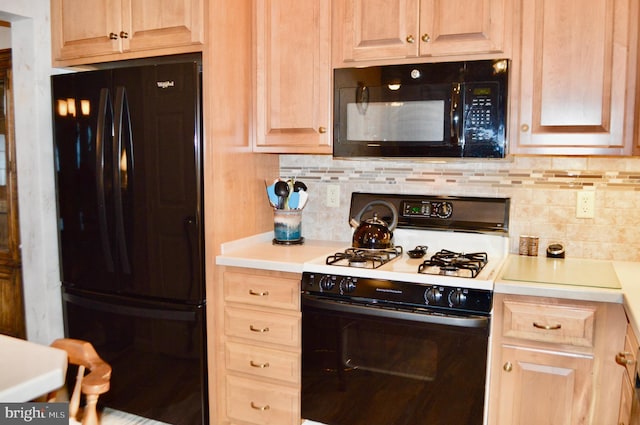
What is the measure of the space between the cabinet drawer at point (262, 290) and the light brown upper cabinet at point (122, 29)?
998mm

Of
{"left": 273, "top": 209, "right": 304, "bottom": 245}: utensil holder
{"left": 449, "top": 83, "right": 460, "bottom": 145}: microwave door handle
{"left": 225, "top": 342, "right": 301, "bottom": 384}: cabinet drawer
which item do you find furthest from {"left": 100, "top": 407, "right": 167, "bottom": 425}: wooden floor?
{"left": 449, "top": 83, "right": 460, "bottom": 145}: microwave door handle

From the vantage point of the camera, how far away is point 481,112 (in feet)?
6.86

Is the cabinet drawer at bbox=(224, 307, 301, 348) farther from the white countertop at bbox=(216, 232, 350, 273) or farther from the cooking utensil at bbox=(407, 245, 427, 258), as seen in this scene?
the cooking utensil at bbox=(407, 245, 427, 258)

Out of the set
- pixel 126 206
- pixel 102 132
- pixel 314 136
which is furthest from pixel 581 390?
pixel 102 132

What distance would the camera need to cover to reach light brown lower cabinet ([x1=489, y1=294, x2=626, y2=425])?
5.91ft

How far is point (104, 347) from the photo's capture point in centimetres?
257

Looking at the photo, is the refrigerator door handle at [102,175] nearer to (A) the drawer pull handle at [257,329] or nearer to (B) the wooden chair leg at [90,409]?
(A) the drawer pull handle at [257,329]

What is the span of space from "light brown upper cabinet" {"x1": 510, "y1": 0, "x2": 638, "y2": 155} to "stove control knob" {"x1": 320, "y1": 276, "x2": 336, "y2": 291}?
88cm

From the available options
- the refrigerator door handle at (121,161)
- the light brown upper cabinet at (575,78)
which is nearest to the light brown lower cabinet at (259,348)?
the refrigerator door handle at (121,161)

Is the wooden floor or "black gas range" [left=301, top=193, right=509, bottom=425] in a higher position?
"black gas range" [left=301, top=193, right=509, bottom=425]

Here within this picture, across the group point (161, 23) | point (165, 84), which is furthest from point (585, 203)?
point (161, 23)

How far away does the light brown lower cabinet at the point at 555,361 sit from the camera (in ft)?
5.91

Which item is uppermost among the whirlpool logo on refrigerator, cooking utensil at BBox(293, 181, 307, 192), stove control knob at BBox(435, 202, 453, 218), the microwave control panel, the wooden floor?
the whirlpool logo on refrigerator

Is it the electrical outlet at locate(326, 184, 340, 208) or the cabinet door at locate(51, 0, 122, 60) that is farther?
the electrical outlet at locate(326, 184, 340, 208)
